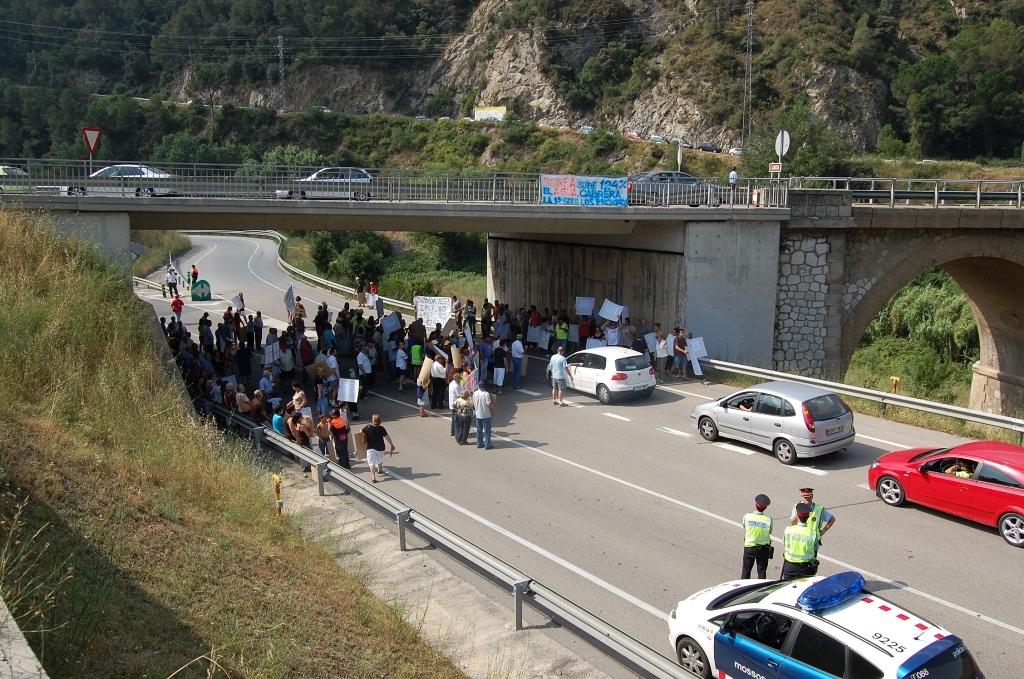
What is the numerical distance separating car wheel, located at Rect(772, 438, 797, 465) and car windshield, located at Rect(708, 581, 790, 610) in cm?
673

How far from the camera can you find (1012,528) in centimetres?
1120

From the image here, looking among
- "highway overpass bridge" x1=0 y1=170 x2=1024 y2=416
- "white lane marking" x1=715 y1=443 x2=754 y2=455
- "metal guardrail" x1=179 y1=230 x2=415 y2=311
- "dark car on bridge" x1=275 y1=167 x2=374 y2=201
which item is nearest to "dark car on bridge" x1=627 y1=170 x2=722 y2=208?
"highway overpass bridge" x1=0 y1=170 x2=1024 y2=416

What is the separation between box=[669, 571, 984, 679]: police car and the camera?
6.82 m

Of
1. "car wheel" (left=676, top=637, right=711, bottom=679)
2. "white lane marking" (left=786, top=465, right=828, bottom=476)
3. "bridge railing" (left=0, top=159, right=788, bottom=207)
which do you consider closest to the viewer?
"car wheel" (left=676, top=637, right=711, bottom=679)

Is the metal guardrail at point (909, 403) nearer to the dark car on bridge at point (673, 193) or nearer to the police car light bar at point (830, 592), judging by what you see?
the dark car on bridge at point (673, 193)

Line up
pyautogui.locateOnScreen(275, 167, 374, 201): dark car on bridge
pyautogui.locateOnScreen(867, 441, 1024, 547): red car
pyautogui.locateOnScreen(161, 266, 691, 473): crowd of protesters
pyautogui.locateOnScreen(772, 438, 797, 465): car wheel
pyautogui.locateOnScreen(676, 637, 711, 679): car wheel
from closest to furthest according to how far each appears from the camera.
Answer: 1. pyautogui.locateOnScreen(676, 637, 711, 679): car wheel
2. pyautogui.locateOnScreen(867, 441, 1024, 547): red car
3. pyautogui.locateOnScreen(772, 438, 797, 465): car wheel
4. pyautogui.locateOnScreen(161, 266, 691, 473): crowd of protesters
5. pyautogui.locateOnScreen(275, 167, 374, 201): dark car on bridge

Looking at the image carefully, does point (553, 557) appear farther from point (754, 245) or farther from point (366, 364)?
point (754, 245)

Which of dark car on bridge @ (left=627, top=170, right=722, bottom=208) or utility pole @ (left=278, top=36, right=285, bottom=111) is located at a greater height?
utility pole @ (left=278, top=36, right=285, bottom=111)

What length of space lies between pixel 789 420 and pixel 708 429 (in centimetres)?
202

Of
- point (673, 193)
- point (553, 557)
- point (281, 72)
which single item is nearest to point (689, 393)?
point (673, 193)

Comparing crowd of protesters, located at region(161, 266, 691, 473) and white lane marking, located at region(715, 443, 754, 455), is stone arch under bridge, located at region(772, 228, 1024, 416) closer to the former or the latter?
crowd of protesters, located at region(161, 266, 691, 473)

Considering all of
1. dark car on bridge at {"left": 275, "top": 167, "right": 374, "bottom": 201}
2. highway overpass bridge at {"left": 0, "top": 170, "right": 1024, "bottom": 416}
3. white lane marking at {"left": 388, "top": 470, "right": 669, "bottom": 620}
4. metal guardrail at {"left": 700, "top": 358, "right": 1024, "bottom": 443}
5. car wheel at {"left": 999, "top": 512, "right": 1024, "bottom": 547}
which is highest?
dark car on bridge at {"left": 275, "top": 167, "right": 374, "bottom": 201}

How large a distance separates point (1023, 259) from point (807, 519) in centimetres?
2165

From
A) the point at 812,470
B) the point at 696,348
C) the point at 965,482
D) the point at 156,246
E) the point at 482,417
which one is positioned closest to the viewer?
the point at 965,482
